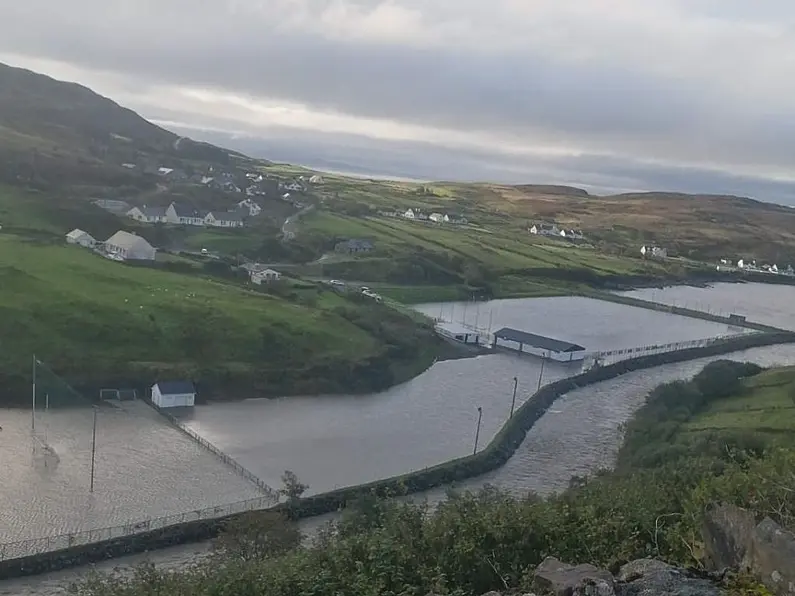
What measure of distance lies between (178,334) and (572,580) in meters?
27.1

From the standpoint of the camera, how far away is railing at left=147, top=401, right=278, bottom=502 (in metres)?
21.1

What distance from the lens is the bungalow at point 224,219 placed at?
6369 centimetres

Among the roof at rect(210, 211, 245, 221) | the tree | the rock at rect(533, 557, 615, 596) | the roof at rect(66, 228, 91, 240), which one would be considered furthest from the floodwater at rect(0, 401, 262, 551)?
the roof at rect(210, 211, 245, 221)

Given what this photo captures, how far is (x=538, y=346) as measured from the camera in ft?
135

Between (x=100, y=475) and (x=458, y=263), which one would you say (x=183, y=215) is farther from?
(x=100, y=475)

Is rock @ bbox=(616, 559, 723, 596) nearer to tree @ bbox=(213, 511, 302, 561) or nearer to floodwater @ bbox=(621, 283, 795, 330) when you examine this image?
tree @ bbox=(213, 511, 302, 561)

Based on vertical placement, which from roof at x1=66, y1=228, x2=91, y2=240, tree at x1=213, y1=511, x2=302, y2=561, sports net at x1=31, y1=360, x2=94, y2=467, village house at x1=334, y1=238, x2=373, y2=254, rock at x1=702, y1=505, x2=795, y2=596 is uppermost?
rock at x1=702, y1=505, x2=795, y2=596

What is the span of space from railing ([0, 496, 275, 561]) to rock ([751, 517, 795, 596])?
15099 millimetres

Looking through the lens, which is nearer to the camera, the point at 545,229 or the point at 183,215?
the point at 183,215

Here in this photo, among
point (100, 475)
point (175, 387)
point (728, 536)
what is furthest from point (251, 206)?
point (728, 536)

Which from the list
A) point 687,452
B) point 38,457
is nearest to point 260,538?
point 38,457

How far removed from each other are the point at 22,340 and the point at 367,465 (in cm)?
1450

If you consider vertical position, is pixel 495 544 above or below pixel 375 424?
above

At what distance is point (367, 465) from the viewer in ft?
78.8
